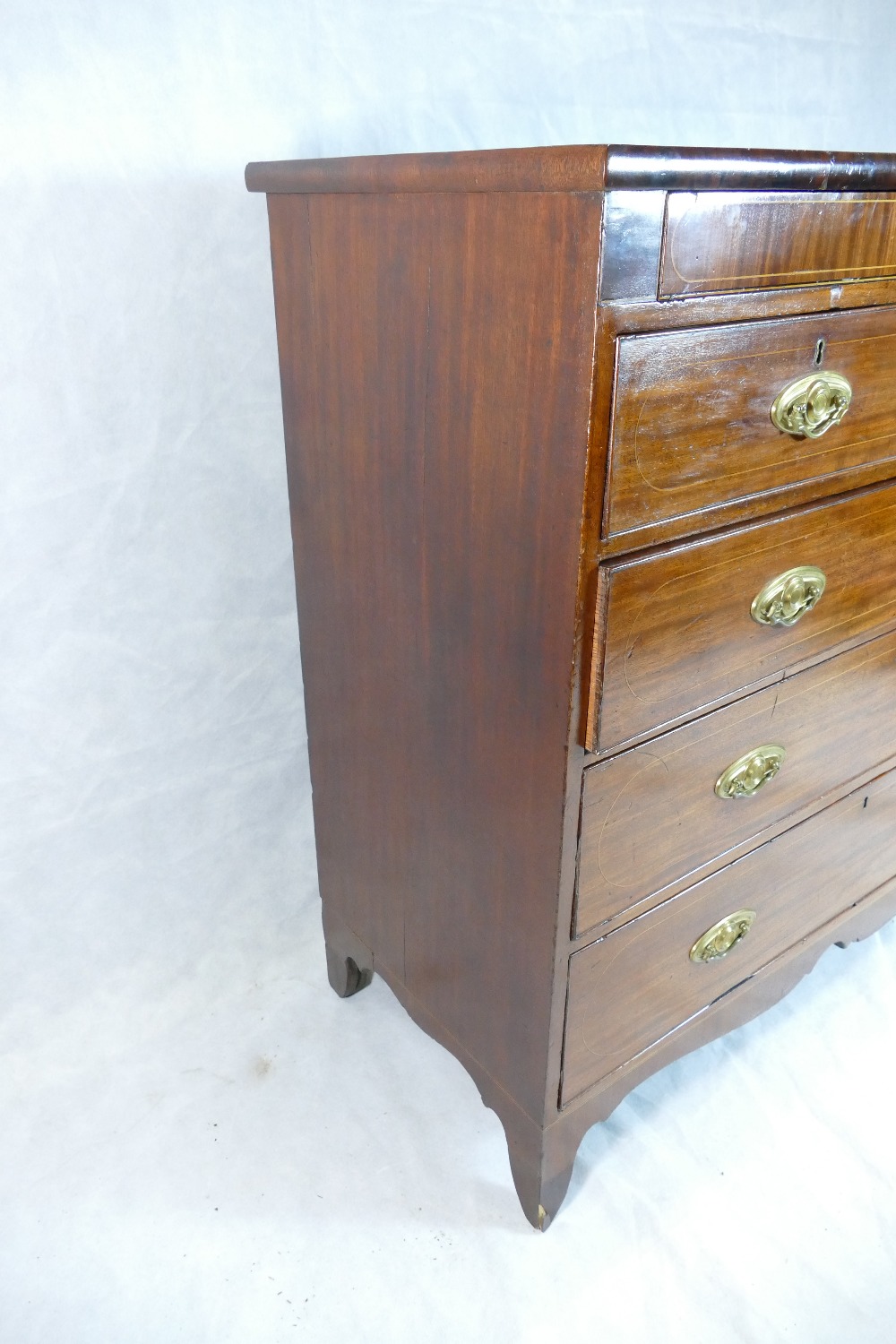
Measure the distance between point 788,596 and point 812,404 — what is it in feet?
0.63

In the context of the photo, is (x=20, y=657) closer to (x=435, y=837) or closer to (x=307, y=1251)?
(x=435, y=837)

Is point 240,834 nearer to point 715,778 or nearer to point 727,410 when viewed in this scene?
point 715,778

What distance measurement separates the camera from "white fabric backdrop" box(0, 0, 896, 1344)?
1144 mm

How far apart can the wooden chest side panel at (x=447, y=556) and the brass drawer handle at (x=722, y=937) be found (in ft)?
0.77

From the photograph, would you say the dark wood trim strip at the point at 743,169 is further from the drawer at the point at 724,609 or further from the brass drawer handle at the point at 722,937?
the brass drawer handle at the point at 722,937

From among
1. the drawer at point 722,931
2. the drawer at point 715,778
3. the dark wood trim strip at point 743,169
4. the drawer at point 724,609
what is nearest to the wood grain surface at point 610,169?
the dark wood trim strip at point 743,169

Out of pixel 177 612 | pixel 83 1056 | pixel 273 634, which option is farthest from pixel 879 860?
pixel 83 1056

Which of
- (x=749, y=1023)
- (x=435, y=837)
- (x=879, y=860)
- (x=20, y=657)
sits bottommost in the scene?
(x=749, y=1023)

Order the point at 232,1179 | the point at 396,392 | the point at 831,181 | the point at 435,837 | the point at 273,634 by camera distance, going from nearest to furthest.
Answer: the point at 831,181 < the point at 396,392 < the point at 435,837 < the point at 232,1179 < the point at 273,634

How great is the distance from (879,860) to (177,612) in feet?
3.39

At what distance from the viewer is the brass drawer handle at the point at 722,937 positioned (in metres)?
1.21

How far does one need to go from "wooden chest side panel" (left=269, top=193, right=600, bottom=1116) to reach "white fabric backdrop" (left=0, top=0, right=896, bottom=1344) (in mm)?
168

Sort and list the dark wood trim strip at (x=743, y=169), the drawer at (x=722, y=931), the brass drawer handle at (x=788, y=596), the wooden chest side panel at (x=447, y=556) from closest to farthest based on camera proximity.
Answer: the dark wood trim strip at (x=743, y=169), the wooden chest side panel at (x=447, y=556), the brass drawer handle at (x=788, y=596), the drawer at (x=722, y=931)

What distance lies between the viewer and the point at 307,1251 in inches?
48.0
